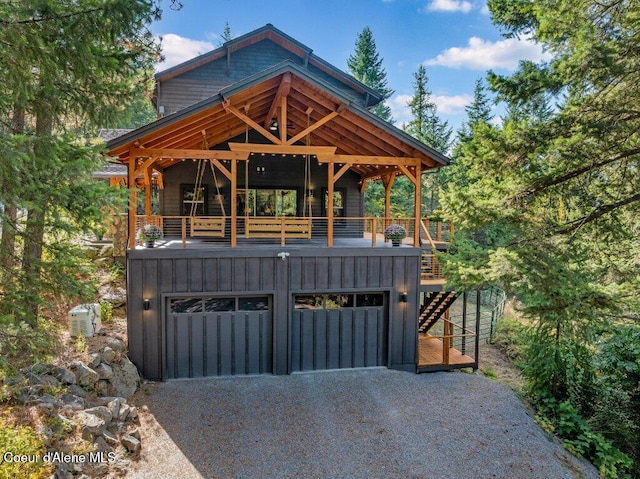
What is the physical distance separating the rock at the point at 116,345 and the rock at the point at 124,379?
20 centimetres

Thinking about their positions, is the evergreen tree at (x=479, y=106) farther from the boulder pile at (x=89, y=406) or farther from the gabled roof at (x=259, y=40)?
the boulder pile at (x=89, y=406)

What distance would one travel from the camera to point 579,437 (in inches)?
280

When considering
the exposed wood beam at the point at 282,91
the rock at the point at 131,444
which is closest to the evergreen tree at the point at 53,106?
the rock at the point at 131,444

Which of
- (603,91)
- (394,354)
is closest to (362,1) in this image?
(603,91)

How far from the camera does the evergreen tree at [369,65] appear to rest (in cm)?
3066

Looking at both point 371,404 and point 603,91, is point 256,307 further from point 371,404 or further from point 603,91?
point 603,91

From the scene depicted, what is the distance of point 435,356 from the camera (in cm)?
1038

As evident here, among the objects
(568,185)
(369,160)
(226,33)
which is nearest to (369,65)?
(226,33)

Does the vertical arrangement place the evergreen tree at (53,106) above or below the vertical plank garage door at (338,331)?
above

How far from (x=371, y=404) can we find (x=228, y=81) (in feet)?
40.1

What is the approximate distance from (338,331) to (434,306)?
369cm

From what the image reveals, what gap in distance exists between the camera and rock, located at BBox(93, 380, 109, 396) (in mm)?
6914

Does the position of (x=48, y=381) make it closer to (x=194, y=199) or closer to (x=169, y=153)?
(x=169, y=153)

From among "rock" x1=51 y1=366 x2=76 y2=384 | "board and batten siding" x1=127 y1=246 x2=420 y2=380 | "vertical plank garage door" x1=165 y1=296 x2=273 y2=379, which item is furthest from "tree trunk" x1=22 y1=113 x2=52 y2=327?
"vertical plank garage door" x1=165 y1=296 x2=273 y2=379
